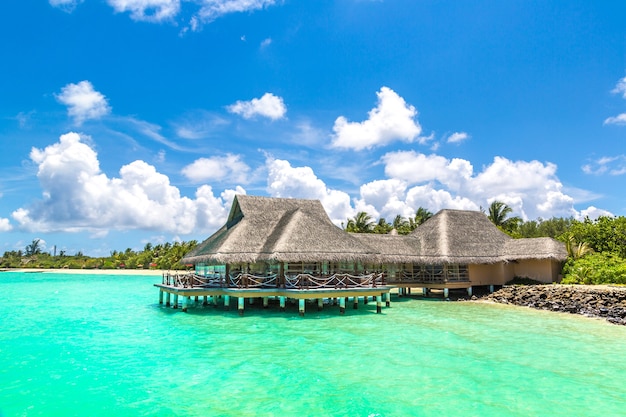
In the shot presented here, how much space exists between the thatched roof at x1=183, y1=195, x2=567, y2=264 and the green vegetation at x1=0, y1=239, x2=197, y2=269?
3503 centimetres

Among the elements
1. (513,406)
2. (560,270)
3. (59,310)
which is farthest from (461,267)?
(59,310)

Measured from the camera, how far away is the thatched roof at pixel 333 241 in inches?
709

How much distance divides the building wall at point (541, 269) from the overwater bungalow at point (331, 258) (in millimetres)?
53

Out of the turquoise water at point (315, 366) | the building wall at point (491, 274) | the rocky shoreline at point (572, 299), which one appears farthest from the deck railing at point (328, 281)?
the building wall at point (491, 274)

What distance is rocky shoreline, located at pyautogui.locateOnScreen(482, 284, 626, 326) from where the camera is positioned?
1723 cm

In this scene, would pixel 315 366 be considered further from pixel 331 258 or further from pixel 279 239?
pixel 279 239

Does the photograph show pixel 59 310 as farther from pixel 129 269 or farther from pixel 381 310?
pixel 129 269

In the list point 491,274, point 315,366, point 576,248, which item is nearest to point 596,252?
point 576,248

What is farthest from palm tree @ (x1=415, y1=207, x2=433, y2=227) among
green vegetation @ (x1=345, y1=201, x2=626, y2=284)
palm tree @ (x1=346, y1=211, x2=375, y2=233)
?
green vegetation @ (x1=345, y1=201, x2=626, y2=284)

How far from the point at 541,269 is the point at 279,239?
48.2 feet

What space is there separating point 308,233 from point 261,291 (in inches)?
124

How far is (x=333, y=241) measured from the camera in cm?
1892

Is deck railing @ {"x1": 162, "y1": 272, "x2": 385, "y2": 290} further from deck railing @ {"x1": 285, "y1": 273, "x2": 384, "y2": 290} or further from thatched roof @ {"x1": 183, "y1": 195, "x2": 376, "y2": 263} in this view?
Result: thatched roof @ {"x1": 183, "y1": 195, "x2": 376, "y2": 263}

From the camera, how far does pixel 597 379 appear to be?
918 cm
